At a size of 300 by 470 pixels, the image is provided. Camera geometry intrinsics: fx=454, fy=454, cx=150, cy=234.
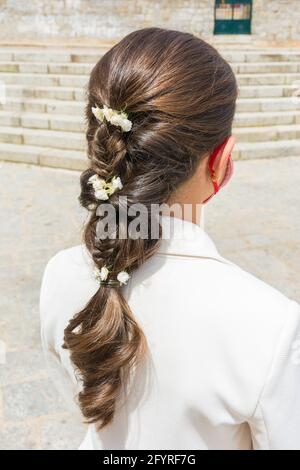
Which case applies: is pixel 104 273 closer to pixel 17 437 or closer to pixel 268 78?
pixel 17 437

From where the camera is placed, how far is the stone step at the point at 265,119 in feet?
23.8

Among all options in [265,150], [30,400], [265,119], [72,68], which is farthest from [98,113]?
[72,68]

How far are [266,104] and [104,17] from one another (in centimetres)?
842

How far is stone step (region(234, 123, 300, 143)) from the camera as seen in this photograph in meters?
7.02

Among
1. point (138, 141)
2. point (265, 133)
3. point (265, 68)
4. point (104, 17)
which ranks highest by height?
point (138, 141)

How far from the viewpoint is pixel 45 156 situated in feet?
20.9

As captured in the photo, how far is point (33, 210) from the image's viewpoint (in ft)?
16.1

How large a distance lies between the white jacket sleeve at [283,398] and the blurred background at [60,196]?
→ 1.64 metres

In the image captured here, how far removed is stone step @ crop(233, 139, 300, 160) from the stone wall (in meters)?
8.94

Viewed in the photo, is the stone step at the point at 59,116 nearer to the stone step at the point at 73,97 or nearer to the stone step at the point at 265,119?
the stone step at the point at 265,119

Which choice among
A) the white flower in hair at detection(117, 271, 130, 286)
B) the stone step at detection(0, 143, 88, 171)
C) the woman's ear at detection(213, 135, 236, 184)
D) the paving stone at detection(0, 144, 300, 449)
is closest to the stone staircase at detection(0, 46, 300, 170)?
the stone step at detection(0, 143, 88, 171)

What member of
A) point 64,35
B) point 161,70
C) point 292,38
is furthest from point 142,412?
point 292,38

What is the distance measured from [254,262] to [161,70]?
320 cm
